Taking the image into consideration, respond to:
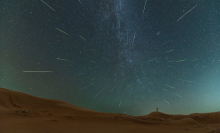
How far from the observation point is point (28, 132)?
4.41 meters

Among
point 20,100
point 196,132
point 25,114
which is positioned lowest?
point 196,132

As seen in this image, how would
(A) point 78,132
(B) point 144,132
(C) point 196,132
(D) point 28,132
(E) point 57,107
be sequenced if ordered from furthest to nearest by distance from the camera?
(E) point 57,107 < (C) point 196,132 < (B) point 144,132 < (A) point 78,132 < (D) point 28,132

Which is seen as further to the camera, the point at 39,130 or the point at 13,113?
the point at 13,113

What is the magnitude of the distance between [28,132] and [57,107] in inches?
265

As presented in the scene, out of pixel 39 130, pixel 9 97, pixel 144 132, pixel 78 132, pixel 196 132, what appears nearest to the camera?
pixel 39 130

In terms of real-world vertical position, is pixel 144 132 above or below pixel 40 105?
below

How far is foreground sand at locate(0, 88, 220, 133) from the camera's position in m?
5.18

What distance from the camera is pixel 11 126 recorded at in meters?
4.77

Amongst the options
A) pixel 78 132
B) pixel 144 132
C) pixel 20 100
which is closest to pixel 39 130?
pixel 78 132

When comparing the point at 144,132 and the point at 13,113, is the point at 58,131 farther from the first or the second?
the point at 144,132

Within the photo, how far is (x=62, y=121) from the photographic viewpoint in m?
6.36

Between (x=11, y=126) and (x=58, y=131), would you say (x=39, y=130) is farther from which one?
(x=11, y=126)

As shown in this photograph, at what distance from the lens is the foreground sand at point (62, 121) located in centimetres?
518

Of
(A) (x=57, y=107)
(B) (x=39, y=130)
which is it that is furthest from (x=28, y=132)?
(A) (x=57, y=107)
